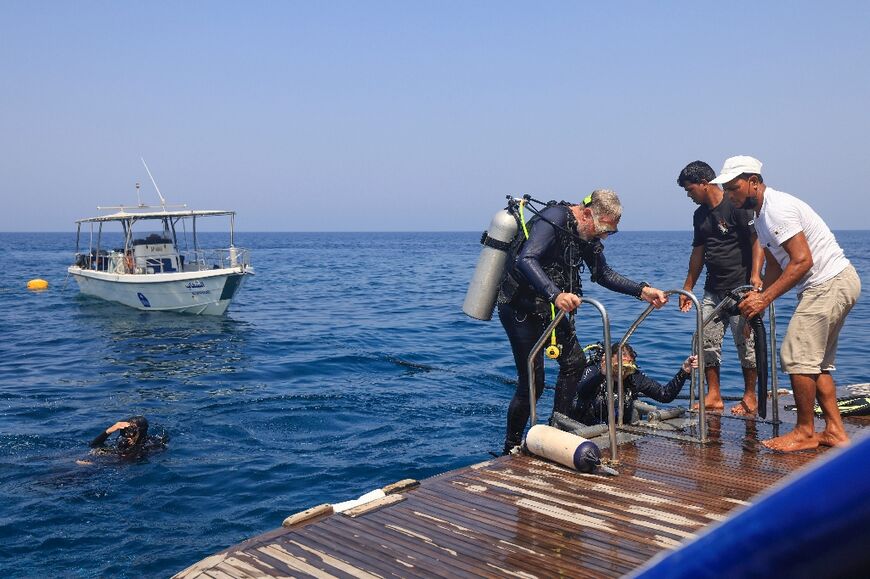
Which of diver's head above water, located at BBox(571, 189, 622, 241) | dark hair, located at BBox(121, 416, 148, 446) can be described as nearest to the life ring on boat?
dark hair, located at BBox(121, 416, 148, 446)

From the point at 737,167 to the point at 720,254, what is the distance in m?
1.76

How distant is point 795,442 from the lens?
5730 millimetres

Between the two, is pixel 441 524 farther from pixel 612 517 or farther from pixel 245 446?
pixel 245 446

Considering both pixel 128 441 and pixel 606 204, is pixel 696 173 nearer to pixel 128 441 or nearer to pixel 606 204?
pixel 606 204

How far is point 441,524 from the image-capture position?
4.55 m

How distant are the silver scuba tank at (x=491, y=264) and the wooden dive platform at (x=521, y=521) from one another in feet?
4.10

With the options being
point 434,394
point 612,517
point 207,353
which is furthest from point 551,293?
point 207,353

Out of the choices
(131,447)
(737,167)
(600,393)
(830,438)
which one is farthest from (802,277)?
(131,447)

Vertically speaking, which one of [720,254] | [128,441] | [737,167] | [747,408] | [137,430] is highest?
[737,167]

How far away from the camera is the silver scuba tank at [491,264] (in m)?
5.98

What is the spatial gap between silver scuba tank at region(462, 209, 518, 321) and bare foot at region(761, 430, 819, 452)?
2491 millimetres

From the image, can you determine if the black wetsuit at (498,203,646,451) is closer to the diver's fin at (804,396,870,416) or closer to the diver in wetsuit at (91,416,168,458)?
the diver's fin at (804,396,870,416)

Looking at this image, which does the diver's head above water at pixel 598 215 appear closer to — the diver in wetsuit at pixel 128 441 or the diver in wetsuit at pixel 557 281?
the diver in wetsuit at pixel 557 281

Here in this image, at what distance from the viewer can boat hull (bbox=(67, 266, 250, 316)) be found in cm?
2420
